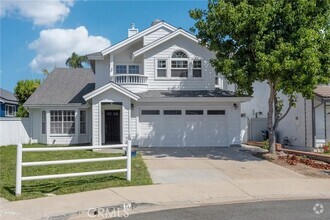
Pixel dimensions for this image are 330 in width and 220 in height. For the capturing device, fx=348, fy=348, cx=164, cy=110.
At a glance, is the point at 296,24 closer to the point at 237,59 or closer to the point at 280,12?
the point at 280,12

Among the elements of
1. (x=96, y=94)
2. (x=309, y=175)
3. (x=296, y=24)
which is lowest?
(x=309, y=175)

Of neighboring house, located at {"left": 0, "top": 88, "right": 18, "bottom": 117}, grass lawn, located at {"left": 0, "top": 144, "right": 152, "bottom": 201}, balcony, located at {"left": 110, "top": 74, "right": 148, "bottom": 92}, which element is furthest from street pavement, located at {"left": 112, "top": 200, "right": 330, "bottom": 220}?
neighboring house, located at {"left": 0, "top": 88, "right": 18, "bottom": 117}

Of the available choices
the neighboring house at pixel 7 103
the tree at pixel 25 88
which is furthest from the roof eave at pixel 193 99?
the neighboring house at pixel 7 103

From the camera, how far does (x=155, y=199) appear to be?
8.80 meters

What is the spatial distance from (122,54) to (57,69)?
318 inches

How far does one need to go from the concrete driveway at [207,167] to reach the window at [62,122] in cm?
788

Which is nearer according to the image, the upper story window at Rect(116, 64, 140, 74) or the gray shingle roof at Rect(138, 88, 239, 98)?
the gray shingle roof at Rect(138, 88, 239, 98)

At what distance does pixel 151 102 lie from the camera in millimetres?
21219

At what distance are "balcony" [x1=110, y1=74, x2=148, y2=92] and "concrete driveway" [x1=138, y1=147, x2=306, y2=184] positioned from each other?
4573 mm

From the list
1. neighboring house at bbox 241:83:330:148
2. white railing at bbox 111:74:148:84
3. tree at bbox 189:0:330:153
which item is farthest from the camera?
white railing at bbox 111:74:148:84

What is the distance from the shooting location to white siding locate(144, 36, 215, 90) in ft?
73.5

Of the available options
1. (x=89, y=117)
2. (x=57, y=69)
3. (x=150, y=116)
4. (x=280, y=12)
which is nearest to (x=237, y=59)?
(x=280, y=12)

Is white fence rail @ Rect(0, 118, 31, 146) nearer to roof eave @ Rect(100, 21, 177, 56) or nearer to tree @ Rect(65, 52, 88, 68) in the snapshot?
roof eave @ Rect(100, 21, 177, 56)

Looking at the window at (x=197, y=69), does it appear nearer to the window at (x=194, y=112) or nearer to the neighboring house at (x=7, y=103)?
the window at (x=194, y=112)
